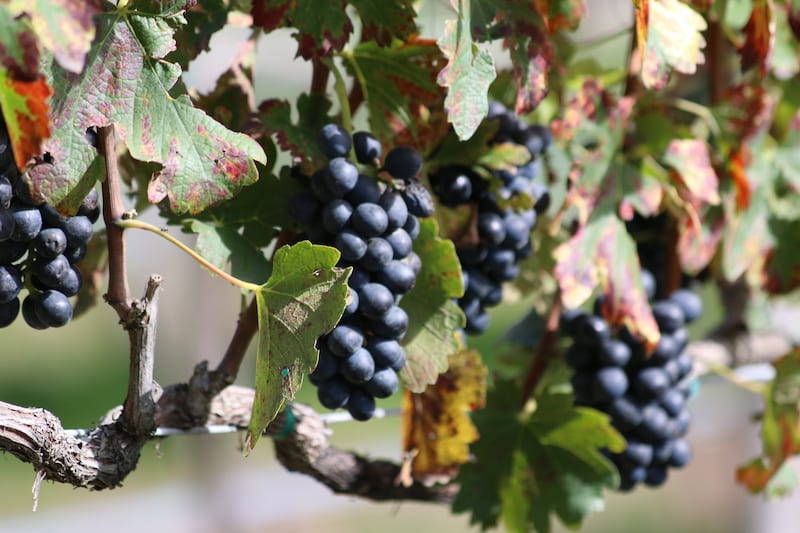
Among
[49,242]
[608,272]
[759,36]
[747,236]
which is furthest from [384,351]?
[747,236]

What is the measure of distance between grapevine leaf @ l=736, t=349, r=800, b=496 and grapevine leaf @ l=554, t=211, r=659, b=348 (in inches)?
12.7

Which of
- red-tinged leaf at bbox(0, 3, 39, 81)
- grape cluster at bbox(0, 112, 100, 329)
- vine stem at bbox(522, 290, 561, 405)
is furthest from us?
vine stem at bbox(522, 290, 561, 405)

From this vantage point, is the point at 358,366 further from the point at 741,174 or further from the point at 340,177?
the point at 741,174

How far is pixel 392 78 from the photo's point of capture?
1080 millimetres

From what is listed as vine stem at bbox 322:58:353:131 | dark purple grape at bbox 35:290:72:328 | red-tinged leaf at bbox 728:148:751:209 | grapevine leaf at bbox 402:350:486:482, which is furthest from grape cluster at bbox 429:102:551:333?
dark purple grape at bbox 35:290:72:328

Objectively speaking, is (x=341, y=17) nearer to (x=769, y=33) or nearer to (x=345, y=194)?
(x=345, y=194)

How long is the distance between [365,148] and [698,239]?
0.69 meters

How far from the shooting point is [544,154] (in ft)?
4.33

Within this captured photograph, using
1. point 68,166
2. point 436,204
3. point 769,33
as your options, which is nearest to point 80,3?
point 68,166

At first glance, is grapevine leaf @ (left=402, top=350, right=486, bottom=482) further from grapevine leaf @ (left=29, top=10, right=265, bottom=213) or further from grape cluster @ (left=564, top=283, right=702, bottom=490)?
grapevine leaf @ (left=29, top=10, right=265, bottom=213)

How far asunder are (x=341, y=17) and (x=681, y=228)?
0.73 meters

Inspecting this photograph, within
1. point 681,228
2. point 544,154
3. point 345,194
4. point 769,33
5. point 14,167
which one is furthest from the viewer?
point 681,228

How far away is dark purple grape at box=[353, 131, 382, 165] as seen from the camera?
0.99m

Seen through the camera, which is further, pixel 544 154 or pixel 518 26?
pixel 544 154
